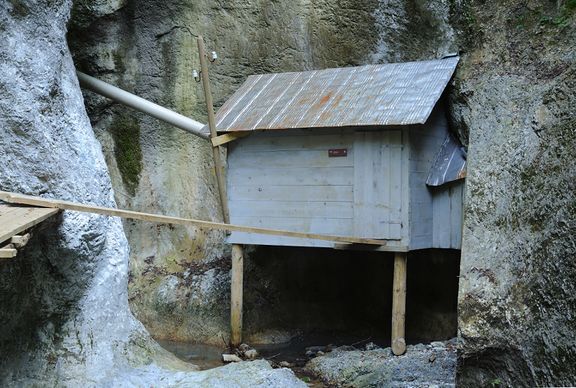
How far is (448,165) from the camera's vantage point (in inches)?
386

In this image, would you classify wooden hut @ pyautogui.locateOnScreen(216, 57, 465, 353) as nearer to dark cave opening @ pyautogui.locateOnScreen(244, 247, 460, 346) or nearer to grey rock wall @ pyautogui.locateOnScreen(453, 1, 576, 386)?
grey rock wall @ pyautogui.locateOnScreen(453, 1, 576, 386)

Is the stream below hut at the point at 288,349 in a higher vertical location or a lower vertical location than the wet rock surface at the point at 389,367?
lower

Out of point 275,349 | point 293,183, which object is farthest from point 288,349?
point 293,183

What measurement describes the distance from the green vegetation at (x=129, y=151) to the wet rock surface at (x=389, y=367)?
5.51m

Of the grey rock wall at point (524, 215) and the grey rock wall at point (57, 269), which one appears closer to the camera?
the grey rock wall at point (524, 215)

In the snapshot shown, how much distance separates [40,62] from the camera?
25.1ft

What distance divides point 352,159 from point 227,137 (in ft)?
6.46

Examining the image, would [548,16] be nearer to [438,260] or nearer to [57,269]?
[438,260]

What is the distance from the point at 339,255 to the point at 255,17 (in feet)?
15.8

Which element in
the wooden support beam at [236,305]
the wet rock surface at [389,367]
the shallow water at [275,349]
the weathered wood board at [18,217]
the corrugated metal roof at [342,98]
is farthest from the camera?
the wooden support beam at [236,305]

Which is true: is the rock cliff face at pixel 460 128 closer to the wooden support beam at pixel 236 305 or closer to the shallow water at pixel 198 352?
the shallow water at pixel 198 352

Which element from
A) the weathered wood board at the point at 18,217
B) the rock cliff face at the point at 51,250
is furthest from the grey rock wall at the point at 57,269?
the weathered wood board at the point at 18,217

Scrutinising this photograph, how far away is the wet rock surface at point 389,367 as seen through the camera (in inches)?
335

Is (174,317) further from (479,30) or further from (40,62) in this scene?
(479,30)
